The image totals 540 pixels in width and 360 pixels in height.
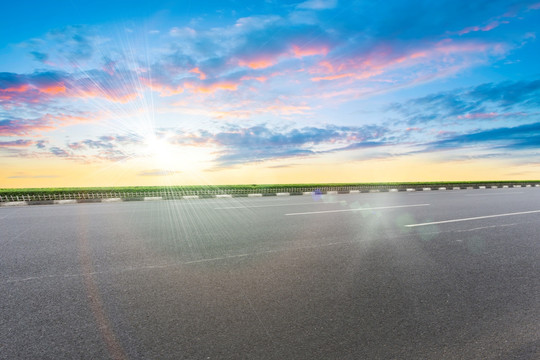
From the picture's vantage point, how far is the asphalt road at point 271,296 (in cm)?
257

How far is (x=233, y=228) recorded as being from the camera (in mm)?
7836

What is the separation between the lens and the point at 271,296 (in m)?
3.56

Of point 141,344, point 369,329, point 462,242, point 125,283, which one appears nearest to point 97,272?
point 125,283

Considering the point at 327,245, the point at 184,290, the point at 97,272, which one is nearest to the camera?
the point at 184,290

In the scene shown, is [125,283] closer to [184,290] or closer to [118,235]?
[184,290]

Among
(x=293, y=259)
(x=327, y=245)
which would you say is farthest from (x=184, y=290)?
(x=327, y=245)

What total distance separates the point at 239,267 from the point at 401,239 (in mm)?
3644

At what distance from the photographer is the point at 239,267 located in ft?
15.2

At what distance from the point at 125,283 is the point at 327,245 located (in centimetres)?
348

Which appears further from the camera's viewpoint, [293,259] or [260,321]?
[293,259]

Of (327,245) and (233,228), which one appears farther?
(233,228)

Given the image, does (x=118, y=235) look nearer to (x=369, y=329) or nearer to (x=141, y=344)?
(x=141, y=344)

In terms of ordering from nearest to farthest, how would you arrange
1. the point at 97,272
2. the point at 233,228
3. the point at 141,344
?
the point at 141,344 < the point at 97,272 < the point at 233,228

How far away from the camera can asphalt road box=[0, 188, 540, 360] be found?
8.44 ft
